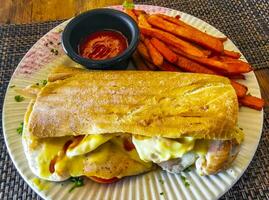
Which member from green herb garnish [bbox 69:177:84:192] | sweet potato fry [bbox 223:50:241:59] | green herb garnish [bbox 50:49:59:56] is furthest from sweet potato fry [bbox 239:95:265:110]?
green herb garnish [bbox 50:49:59:56]

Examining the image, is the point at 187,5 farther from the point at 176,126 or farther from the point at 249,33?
the point at 176,126

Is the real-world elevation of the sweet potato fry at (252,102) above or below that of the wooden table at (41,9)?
above

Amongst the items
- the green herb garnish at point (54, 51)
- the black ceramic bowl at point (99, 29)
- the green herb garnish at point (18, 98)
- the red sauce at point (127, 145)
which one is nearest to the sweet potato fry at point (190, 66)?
the black ceramic bowl at point (99, 29)

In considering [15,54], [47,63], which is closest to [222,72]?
[47,63]

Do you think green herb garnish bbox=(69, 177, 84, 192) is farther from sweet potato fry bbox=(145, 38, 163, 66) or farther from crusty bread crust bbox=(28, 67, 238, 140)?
Answer: sweet potato fry bbox=(145, 38, 163, 66)

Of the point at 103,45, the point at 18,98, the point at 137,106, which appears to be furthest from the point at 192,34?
the point at 18,98

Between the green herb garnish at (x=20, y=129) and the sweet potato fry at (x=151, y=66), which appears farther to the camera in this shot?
the sweet potato fry at (x=151, y=66)

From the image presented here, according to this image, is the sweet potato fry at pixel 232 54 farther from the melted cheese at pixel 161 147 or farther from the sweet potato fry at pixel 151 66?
the melted cheese at pixel 161 147
